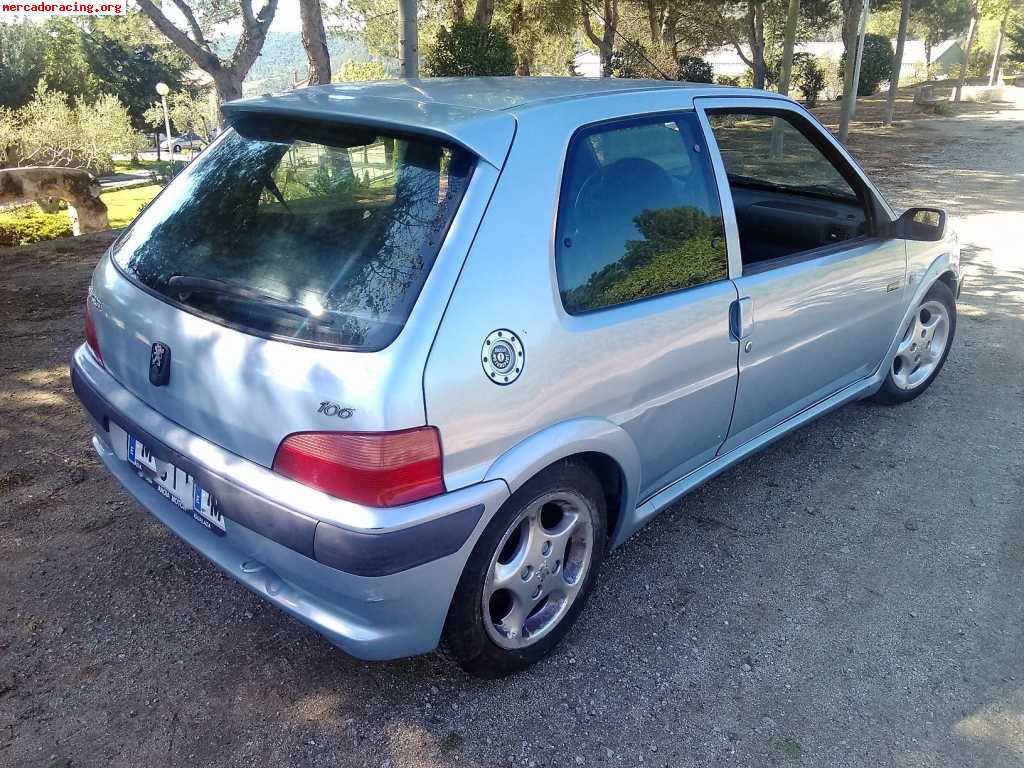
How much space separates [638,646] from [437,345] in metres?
1.36

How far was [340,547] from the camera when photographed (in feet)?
6.36

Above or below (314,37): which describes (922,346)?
below

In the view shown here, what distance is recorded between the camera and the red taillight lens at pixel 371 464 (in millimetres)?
1912

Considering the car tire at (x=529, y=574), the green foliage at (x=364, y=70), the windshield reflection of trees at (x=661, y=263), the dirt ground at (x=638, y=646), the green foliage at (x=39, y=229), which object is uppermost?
the green foliage at (x=364, y=70)

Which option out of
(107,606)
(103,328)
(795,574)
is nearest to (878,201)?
(795,574)

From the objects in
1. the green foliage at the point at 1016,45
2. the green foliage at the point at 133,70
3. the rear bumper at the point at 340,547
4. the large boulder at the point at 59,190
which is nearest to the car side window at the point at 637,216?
the rear bumper at the point at 340,547

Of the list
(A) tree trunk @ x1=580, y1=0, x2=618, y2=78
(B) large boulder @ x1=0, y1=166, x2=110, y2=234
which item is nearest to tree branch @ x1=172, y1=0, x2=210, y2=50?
(B) large boulder @ x1=0, y1=166, x2=110, y2=234

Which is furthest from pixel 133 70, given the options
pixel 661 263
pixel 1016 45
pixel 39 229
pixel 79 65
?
pixel 661 263

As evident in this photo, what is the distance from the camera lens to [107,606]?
2762 mm

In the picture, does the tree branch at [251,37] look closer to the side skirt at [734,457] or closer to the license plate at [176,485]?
the side skirt at [734,457]

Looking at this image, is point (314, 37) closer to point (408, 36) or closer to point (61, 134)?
point (408, 36)

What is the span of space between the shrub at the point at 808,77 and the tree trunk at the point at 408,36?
915 inches

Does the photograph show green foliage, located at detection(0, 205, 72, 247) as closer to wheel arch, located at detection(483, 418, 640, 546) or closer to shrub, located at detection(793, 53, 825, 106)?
wheel arch, located at detection(483, 418, 640, 546)

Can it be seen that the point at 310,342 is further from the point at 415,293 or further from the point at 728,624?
the point at 728,624
